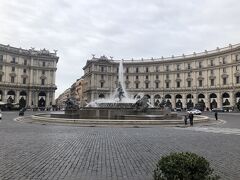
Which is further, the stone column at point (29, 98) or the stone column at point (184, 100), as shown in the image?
the stone column at point (184, 100)

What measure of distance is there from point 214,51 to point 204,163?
308 ft

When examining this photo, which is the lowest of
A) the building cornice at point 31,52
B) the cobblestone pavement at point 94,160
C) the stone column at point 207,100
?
the cobblestone pavement at point 94,160

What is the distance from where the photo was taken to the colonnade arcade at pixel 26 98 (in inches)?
3531

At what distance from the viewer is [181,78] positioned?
102438 mm

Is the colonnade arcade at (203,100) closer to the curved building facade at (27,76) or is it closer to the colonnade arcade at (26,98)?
the curved building facade at (27,76)

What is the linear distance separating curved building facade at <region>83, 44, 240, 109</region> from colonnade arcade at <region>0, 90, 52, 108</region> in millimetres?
20163

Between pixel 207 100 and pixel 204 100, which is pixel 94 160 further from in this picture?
pixel 204 100

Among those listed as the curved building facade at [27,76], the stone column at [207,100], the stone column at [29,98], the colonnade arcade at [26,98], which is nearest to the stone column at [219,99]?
the stone column at [207,100]

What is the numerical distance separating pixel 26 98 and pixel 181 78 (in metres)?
59.9

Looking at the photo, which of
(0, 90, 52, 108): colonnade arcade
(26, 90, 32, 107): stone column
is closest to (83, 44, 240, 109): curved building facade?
(0, 90, 52, 108): colonnade arcade

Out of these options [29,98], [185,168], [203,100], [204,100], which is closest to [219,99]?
[204,100]

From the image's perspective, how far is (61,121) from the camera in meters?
25.9

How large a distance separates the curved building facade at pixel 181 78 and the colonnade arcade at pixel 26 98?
2016 cm

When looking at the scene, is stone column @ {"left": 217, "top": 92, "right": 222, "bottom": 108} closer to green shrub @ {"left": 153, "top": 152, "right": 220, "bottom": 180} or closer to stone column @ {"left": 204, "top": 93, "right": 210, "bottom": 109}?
stone column @ {"left": 204, "top": 93, "right": 210, "bottom": 109}
